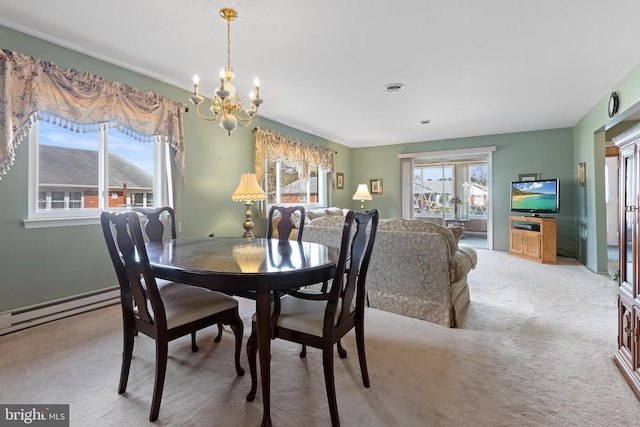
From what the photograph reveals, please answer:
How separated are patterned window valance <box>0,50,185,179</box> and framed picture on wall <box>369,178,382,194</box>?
502 centimetres

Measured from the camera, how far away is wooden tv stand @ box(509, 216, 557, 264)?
5.02 metres

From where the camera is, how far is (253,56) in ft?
9.41

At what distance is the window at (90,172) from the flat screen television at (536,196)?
5870 mm

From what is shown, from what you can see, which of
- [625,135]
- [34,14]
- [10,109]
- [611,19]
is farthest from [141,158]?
[611,19]

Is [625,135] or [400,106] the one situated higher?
[400,106]

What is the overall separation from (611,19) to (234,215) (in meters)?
4.16

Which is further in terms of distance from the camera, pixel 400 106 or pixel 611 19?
pixel 400 106

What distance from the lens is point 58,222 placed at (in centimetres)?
268

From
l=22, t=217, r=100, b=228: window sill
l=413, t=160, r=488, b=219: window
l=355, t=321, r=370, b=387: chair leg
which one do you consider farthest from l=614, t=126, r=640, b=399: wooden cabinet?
l=413, t=160, r=488, b=219: window

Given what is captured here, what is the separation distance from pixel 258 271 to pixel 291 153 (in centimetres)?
421

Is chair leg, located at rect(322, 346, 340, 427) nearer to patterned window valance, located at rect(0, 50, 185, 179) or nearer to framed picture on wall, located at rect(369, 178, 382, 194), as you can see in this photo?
patterned window valance, located at rect(0, 50, 185, 179)

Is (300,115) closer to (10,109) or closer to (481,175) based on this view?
(10,109)

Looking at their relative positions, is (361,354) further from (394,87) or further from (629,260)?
(394,87)

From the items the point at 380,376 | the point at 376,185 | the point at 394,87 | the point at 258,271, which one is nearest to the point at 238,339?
the point at 258,271
